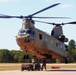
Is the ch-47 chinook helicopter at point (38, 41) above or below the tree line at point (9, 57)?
above

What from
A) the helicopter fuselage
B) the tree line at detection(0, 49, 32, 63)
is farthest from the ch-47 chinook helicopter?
the tree line at detection(0, 49, 32, 63)

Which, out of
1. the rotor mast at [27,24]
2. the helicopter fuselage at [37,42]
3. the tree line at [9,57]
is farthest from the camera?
the tree line at [9,57]

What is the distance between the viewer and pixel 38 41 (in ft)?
164

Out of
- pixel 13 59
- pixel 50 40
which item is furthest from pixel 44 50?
pixel 13 59

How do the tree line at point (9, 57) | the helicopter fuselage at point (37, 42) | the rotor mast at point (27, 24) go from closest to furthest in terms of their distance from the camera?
the helicopter fuselage at point (37, 42) < the rotor mast at point (27, 24) < the tree line at point (9, 57)

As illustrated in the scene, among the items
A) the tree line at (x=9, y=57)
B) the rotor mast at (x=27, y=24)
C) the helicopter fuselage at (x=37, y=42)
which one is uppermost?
the rotor mast at (x=27, y=24)

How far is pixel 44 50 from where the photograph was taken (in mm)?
52719

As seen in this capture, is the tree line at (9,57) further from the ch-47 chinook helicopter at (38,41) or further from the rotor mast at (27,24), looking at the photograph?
the rotor mast at (27,24)

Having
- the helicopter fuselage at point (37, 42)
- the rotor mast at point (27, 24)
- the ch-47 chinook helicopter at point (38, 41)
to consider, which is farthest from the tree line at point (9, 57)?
the rotor mast at point (27, 24)

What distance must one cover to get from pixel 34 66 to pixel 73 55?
94.5 meters

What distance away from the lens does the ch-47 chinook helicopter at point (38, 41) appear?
4791cm

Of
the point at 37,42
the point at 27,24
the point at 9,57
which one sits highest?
the point at 27,24

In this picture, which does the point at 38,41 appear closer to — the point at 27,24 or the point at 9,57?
the point at 27,24

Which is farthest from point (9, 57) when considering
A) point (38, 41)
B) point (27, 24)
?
point (27, 24)
